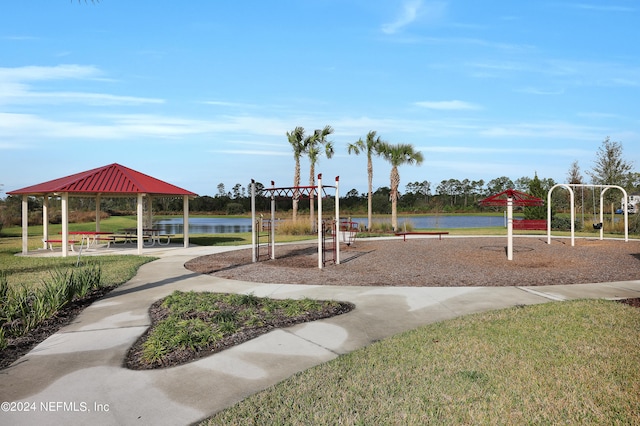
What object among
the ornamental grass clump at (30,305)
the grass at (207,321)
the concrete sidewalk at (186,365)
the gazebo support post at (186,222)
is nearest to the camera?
the concrete sidewalk at (186,365)

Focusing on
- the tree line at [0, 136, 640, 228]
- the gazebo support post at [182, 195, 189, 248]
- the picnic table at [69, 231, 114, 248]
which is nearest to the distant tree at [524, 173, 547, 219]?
the tree line at [0, 136, 640, 228]

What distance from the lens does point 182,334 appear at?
5.07m

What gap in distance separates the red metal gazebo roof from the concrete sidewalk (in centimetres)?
890

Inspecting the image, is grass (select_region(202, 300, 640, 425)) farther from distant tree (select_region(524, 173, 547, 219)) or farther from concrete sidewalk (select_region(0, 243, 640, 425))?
distant tree (select_region(524, 173, 547, 219))

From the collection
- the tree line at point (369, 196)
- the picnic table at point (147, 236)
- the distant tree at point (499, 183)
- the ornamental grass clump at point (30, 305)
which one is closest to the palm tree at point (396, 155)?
the tree line at point (369, 196)

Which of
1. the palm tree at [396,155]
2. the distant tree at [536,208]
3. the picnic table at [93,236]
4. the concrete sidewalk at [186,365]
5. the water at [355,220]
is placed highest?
the palm tree at [396,155]

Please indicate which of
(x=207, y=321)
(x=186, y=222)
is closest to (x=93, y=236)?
(x=186, y=222)

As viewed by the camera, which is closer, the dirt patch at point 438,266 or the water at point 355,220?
the dirt patch at point 438,266

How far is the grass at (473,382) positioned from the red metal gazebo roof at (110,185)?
46.2 feet

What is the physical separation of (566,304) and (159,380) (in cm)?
592

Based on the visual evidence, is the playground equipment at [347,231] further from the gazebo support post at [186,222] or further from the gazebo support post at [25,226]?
the gazebo support post at [25,226]

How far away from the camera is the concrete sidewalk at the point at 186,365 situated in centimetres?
350

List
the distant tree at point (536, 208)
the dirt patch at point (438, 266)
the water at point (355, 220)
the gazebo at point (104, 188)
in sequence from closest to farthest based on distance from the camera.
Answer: the dirt patch at point (438, 266) → the gazebo at point (104, 188) → the distant tree at point (536, 208) → the water at point (355, 220)

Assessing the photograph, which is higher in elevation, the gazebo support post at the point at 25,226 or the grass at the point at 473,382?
the gazebo support post at the point at 25,226
